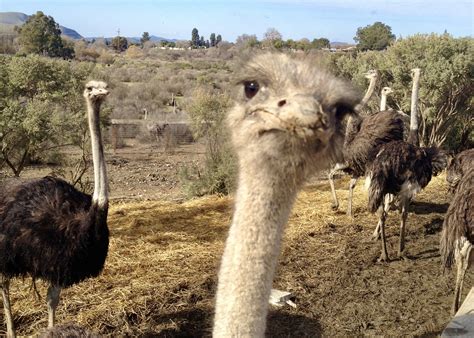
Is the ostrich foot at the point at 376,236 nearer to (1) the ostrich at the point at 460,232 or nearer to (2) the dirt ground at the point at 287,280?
(2) the dirt ground at the point at 287,280

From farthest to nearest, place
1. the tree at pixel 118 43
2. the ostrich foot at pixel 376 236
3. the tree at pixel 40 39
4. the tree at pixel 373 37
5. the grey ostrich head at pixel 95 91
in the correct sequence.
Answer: the tree at pixel 118 43, the tree at pixel 40 39, the tree at pixel 373 37, the ostrich foot at pixel 376 236, the grey ostrich head at pixel 95 91

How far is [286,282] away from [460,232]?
1514mm

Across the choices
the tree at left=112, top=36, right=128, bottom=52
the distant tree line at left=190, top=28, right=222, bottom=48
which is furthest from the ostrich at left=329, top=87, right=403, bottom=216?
the distant tree line at left=190, top=28, right=222, bottom=48

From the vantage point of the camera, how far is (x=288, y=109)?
1283 mm

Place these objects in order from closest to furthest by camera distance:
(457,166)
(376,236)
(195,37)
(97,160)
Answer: (97,160) → (376,236) → (457,166) → (195,37)

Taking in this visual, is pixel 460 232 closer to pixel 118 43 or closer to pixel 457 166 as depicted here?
pixel 457 166

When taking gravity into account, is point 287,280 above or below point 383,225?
below

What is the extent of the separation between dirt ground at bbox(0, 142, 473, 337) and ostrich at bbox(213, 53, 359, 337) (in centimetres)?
109

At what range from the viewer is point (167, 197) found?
30.5 ft

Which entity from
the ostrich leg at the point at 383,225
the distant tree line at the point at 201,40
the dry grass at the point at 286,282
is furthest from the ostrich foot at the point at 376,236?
the distant tree line at the point at 201,40

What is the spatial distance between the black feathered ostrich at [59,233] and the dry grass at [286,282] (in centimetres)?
65

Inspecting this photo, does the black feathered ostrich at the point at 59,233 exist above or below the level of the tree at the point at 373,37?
below

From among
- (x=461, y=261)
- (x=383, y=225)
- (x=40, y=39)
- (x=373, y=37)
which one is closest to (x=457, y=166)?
(x=383, y=225)

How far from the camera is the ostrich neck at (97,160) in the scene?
3268 mm
